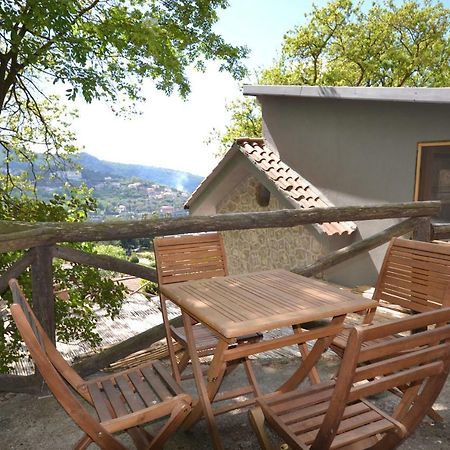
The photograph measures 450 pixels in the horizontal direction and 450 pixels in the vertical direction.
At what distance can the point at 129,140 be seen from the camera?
120312mm

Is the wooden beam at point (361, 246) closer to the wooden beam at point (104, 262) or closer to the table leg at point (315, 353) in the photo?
the table leg at point (315, 353)

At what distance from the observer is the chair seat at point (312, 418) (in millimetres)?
1764

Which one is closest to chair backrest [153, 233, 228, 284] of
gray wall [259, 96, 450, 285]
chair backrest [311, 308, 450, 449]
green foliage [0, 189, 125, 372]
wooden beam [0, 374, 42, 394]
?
wooden beam [0, 374, 42, 394]

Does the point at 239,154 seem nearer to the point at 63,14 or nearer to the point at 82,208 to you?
Answer: the point at 63,14

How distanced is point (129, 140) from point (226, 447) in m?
123

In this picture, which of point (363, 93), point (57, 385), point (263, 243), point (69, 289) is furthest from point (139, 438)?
point (263, 243)

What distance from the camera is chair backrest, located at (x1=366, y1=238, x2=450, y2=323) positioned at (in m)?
2.54

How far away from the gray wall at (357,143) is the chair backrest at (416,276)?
4802 mm

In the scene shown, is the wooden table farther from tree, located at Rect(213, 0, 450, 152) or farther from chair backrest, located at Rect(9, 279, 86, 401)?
tree, located at Rect(213, 0, 450, 152)

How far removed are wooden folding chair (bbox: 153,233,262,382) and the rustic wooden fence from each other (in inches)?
4.0

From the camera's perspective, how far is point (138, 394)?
6.77ft

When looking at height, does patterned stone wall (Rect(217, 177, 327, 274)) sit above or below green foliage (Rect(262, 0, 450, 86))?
below

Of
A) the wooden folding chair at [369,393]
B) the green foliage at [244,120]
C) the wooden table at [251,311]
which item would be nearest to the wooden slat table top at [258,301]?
the wooden table at [251,311]

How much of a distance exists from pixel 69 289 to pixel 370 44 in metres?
20.5
